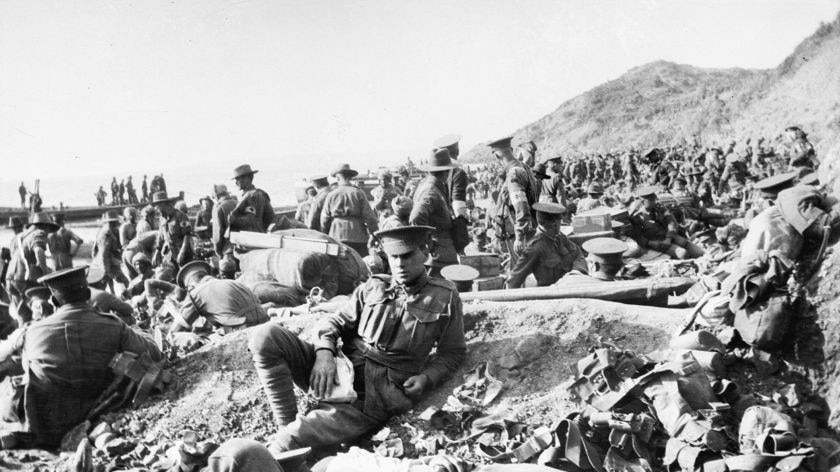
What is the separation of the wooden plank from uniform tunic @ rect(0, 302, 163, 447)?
2.84 metres

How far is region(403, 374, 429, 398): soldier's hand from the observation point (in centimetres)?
439

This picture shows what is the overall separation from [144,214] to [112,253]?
1368 mm

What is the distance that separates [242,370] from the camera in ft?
17.8

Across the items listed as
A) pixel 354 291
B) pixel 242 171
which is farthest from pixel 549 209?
pixel 242 171

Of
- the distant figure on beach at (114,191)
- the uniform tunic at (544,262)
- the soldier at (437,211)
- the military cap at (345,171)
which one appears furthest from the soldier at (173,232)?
the distant figure on beach at (114,191)

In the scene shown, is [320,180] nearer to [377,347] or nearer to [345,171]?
[345,171]

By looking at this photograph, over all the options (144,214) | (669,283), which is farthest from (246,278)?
(144,214)

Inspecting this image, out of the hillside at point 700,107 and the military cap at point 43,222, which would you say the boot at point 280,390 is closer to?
the military cap at point 43,222

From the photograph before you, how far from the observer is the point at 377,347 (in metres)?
4.59

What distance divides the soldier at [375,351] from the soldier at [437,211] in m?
2.60

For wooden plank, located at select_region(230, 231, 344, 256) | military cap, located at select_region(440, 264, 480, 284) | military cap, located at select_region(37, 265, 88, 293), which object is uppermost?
military cap, located at select_region(37, 265, 88, 293)

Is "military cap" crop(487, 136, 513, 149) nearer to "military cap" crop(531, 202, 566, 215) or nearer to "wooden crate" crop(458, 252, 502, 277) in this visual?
"military cap" crop(531, 202, 566, 215)

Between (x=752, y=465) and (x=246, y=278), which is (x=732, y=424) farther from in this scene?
(x=246, y=278)

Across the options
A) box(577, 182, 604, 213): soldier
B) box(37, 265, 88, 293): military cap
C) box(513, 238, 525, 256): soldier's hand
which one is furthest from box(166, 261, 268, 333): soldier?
box(577, 182, 604, 213): soldier
